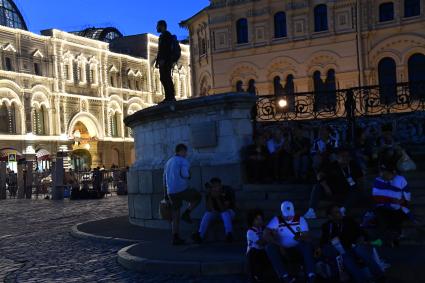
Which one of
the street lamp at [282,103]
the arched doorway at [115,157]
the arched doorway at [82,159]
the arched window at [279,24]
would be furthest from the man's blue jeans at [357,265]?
the arched doorway at [115,157]

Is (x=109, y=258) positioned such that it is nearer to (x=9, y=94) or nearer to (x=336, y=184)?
(x=336, y=184)

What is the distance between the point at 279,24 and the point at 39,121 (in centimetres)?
2645

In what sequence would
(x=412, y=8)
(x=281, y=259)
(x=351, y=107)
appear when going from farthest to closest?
(x=412, y=8)
(x=351, y=107)
(x=281, y=259)

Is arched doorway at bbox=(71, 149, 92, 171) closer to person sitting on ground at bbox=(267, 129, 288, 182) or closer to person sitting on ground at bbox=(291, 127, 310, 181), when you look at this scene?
person sitting on ground at bbox=(267, 129, 288, 182)

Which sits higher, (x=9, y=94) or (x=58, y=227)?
(x=9, y=94)

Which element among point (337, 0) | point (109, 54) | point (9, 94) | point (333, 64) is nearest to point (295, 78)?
point (333, 64)

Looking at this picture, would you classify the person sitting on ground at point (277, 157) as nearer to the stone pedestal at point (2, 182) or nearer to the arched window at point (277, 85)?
the stone pedestal at point (2, 182)

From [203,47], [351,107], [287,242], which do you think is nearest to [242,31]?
[203,47]

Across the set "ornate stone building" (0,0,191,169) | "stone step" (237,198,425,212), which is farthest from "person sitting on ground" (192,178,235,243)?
"ornate stone building" (0,0,191,169)

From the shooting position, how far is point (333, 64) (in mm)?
41312

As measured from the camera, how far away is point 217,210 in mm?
10617

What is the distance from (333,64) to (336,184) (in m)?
32.1

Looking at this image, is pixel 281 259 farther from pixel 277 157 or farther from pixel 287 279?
pixel 277 157

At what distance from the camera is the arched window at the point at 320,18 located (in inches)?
1663
